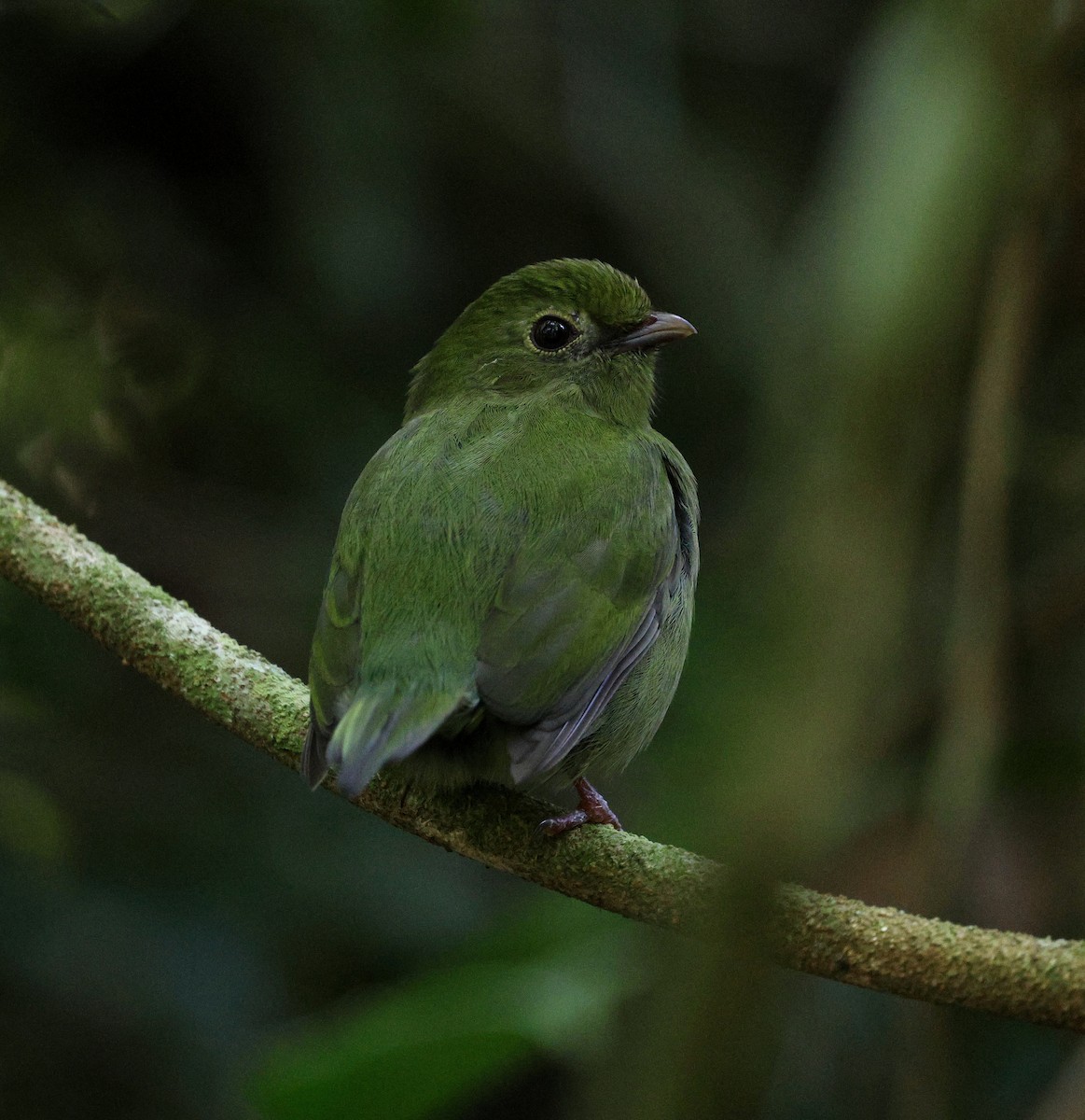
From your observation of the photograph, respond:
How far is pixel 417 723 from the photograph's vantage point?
266 centimetres

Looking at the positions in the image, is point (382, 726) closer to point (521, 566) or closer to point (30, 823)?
point (521, 566)

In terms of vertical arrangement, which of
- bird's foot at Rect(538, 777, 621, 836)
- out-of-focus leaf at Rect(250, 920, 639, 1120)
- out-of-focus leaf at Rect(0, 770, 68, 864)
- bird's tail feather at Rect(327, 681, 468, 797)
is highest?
bird's tail feather at Rect(327, 681, 468, 797)

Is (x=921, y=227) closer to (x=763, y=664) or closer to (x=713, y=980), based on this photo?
(x=763, y=664)

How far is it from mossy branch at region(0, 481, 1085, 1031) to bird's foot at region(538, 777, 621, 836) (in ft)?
0.08

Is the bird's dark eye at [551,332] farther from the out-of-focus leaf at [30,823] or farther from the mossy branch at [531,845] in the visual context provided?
the out-of-focus leaf at [30,823]

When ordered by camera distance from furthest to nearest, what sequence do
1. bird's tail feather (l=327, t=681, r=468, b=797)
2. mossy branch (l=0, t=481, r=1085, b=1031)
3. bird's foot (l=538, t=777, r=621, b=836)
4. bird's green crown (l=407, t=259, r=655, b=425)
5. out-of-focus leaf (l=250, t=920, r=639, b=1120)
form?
1. bird's green crown (l=407, t=259, r=655, b=425)
2. out-of-focus leaf (l=250, t=920, r=639, b=1120)
3. bird's foot (l=538, t=777, r=621, b=836)
4. bird's tail feather (l=327, t=681, r=468, b=797)
5. mossy branch (l=0, t=481, r=1085, b=1031)

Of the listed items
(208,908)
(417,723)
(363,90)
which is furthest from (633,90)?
(417,723)

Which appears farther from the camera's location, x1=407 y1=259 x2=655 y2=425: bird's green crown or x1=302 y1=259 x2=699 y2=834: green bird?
x1=407 y1=259 x2=655 y2=425: bird's green crown

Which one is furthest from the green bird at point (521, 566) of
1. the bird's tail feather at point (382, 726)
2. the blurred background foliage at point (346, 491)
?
the blurred background foliage at point (346, 491)

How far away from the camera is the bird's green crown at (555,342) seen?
3.83 metres

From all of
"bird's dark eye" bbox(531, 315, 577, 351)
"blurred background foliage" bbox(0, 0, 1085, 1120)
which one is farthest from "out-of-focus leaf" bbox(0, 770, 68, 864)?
"bird's dark eye" bbox(531, 315, 577, 351)

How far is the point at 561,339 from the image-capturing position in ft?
12.7

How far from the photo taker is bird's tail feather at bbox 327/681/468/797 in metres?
2.49

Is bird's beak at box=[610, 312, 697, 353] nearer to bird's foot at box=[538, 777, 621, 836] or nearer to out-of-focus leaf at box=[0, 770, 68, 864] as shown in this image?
bird's foot at box=[538, 777, 621, 836]
